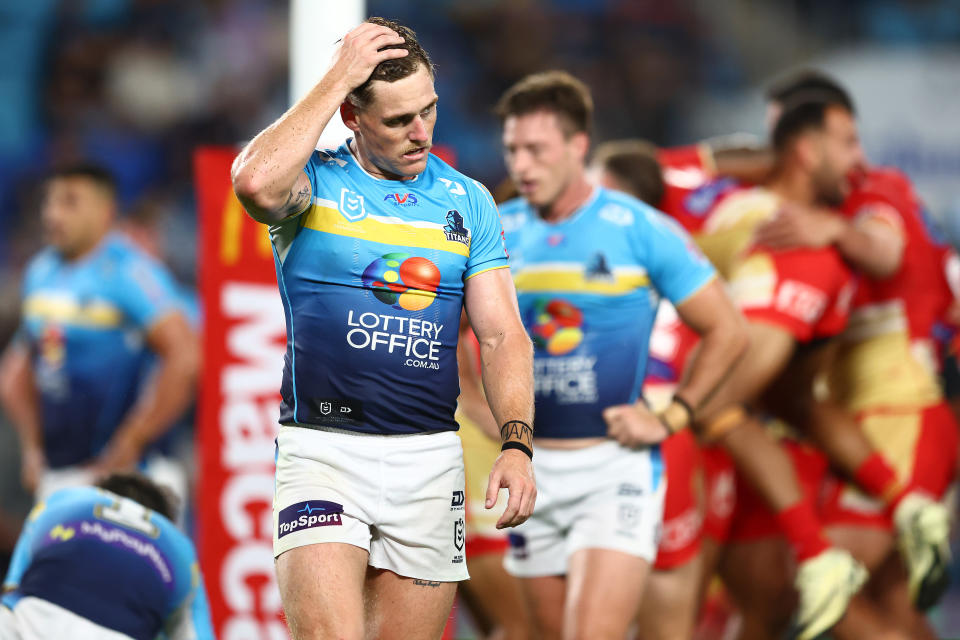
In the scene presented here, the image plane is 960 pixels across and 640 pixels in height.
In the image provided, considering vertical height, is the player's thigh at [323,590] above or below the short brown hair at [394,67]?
below

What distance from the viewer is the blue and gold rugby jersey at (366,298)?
3.57m

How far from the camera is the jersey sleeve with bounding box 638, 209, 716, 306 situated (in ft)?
16.3

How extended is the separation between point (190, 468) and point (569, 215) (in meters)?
7.55

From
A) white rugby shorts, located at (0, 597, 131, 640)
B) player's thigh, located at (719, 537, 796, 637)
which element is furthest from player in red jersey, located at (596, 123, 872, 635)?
white rugby shorts, located at (0, 597, 131, 640)

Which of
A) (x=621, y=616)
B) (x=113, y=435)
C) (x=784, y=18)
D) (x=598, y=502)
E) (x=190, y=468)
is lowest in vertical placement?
(x=190, y=468)

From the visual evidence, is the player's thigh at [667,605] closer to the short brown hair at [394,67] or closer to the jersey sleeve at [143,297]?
the short brown hair at [394,67]

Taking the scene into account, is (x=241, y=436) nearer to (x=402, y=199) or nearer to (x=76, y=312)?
(x=76, y=312)

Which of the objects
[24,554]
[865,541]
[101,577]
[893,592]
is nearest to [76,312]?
[24,554]

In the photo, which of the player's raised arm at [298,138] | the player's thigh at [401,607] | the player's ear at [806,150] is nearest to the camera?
the player's raised arm at [298,138]

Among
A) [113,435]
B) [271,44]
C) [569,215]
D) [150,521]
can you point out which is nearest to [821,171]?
[569,215]

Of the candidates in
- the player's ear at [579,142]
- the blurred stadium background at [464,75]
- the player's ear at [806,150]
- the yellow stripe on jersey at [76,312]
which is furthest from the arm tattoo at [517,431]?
the blurred stadium background at [464,75]

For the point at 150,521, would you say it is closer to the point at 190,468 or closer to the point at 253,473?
the point at 253,473

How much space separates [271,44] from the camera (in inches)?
546

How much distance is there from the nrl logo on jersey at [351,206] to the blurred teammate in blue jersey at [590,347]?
1531mm
